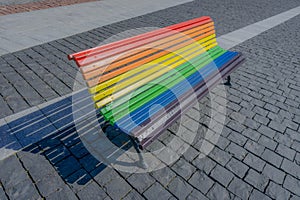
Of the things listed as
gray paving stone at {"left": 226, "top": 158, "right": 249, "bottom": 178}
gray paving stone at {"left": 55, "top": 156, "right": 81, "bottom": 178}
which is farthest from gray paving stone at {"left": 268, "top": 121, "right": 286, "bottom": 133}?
gray paving stone at {"left": 55, "top": 156, "right": 81, "bottom": 178}

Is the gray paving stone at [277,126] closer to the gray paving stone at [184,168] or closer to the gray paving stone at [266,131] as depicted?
the gray paving stone at [266,131]

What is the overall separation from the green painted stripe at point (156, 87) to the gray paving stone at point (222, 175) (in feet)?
3.88

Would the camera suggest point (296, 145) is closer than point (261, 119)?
Yes

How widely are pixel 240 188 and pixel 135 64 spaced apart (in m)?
1.94

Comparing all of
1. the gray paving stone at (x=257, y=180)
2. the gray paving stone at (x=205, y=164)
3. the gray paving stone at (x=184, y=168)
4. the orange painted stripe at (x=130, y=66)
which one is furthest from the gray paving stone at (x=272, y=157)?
the orange painted stripe at (x=130, y=66)

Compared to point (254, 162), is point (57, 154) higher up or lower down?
higher up

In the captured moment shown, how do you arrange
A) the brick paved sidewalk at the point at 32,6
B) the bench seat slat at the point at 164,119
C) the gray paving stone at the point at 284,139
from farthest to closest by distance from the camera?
the brick paved sidewalk at the point at 32,6, the gray paving stone at the point at 284,139, the bench seat slat at the point at 164,119

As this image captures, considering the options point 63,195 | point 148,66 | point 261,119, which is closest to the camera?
point 63,195

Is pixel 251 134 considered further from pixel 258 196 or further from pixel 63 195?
pixel 63 195

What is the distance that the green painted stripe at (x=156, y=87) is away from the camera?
268 centimetres

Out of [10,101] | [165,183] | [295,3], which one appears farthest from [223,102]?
[295,3]

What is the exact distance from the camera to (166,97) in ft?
9.83

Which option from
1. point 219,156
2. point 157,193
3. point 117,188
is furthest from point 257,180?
point 117,188

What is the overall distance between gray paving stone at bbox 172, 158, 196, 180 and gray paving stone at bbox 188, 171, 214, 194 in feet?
0.19
